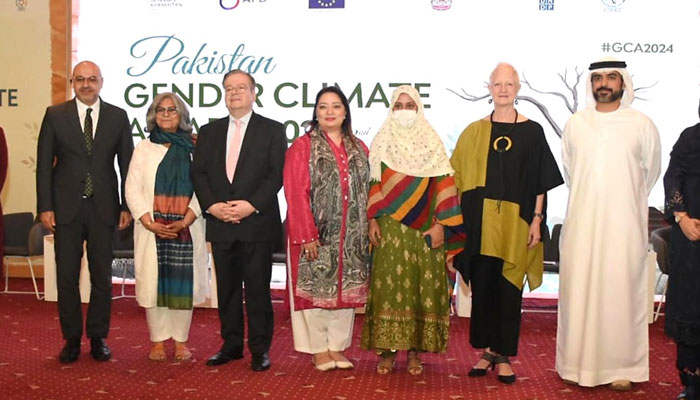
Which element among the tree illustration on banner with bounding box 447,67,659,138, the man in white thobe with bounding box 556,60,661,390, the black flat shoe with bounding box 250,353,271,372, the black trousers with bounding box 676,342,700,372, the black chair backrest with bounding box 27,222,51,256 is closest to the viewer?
the black trousers with bounding box 676,342,700,372

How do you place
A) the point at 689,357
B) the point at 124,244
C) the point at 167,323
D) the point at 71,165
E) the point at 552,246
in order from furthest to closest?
the point at 124,244 → the point at 552,246 → the point at 167,323 → the point at 71,165 → the point at 689,357

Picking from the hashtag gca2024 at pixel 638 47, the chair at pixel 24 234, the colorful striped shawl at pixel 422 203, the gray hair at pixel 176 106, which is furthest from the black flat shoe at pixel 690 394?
the chair at pixel 24 234

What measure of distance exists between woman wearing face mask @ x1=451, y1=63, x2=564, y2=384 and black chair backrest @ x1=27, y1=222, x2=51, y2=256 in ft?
14.0

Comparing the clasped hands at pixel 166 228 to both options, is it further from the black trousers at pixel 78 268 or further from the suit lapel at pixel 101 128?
the suit lapel at pixel 101 128

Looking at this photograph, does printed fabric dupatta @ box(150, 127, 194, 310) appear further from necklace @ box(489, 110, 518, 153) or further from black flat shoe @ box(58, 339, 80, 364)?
necklace @ box(489, 110, 518, 153)

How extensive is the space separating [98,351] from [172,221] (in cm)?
86

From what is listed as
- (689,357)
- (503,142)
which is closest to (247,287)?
(503,142)

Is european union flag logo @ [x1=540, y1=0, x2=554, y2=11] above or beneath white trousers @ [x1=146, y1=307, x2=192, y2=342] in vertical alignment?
above

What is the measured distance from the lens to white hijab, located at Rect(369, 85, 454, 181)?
4.56m

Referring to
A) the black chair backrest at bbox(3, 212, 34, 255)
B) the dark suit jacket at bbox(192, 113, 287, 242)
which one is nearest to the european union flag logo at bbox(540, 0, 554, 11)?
the dark suit jacket at bbox(192, 113, 287, 242)

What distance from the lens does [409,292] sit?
4.54 metres

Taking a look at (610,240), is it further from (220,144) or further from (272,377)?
(220,144)

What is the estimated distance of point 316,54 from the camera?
25.5ft

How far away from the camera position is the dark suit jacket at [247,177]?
475 cm
